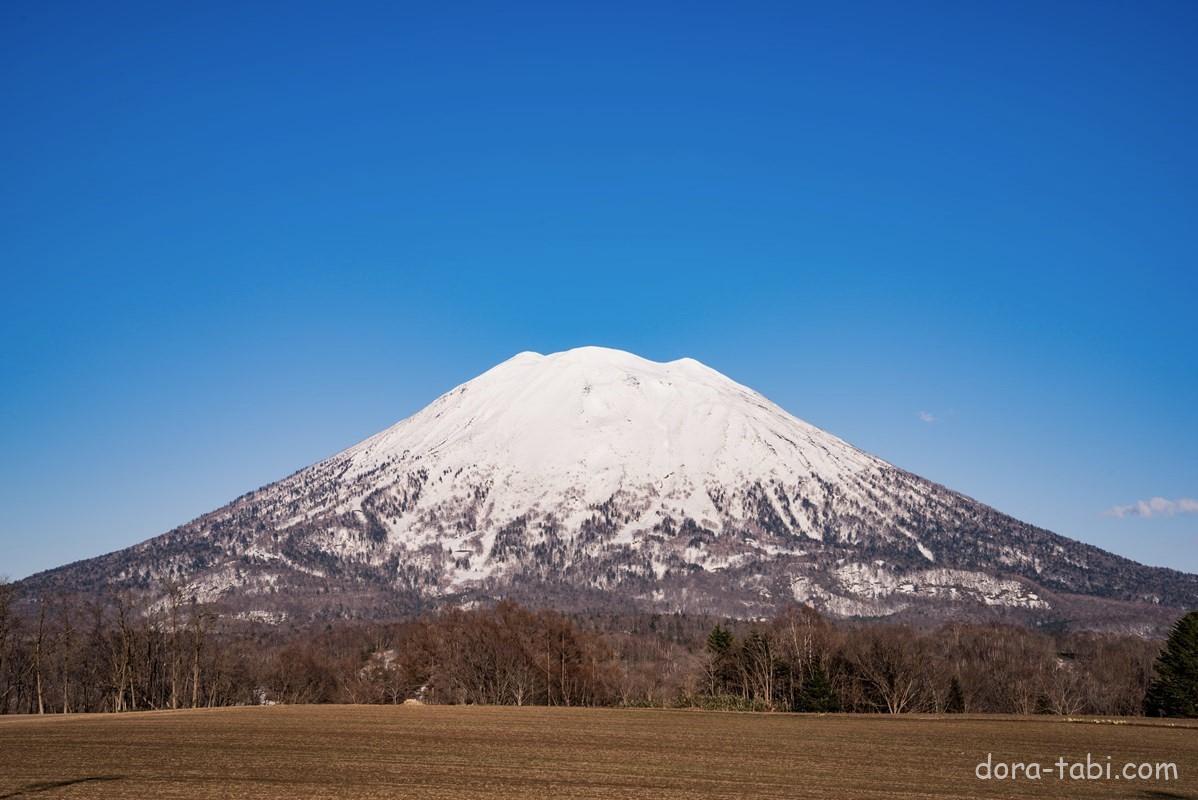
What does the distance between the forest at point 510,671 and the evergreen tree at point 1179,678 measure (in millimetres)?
16755

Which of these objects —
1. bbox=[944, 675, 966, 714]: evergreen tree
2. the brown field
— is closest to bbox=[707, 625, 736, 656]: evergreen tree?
bbox=[944, 675, 966, 714]: evergreen tree

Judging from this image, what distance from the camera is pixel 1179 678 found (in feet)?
259

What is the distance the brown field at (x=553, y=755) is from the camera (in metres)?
30.7

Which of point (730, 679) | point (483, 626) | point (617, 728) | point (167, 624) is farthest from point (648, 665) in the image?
point (617, 728)

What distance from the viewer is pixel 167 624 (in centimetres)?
10581

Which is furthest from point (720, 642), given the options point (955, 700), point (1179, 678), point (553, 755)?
point (553, 755)

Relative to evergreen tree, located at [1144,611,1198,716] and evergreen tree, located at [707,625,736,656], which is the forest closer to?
evergreen tree, located at [707,625,736,656]

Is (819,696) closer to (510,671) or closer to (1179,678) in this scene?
(1179,678)

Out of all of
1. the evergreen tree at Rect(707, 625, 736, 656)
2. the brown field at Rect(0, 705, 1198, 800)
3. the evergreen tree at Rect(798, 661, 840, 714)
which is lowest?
the evergreen tree at Rect(798, 661, 840, 714)

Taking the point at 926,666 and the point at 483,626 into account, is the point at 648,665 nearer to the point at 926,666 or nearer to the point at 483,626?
the point at 483,626

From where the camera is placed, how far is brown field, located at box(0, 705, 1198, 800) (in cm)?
3073

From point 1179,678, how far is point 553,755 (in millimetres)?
63350

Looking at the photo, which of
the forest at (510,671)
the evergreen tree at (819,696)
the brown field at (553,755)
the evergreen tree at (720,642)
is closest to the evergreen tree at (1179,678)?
the forest at (510,671)

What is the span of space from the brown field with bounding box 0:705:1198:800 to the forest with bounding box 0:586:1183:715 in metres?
28.5
